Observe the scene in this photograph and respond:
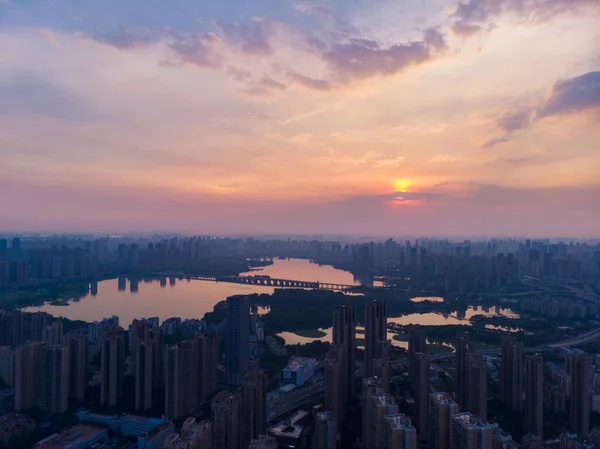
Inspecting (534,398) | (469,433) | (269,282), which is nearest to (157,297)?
(269,282)

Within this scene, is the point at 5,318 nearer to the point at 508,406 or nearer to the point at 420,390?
the point at 420,390

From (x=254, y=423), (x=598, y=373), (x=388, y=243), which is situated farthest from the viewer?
(x=388, y=243)

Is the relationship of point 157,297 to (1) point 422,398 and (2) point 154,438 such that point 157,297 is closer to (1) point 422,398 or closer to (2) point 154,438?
(2) point 154,438

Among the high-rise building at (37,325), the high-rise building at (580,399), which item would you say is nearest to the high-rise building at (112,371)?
the high-rise building at (37,325)

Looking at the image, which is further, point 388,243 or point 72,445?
point 388,243

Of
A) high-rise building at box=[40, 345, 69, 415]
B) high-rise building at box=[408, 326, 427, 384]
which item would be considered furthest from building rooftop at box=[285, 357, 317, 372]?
high-rise building at box=[40, 345, 69, 415]

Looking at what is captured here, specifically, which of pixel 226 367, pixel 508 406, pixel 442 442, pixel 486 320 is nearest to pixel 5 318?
pixel 226 367

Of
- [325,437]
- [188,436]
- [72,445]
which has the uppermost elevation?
[188,436]
